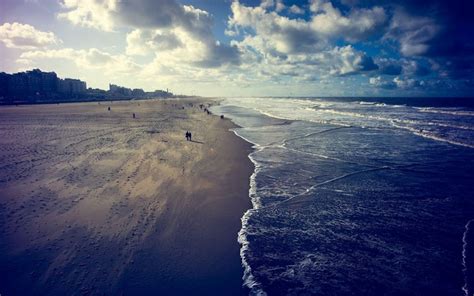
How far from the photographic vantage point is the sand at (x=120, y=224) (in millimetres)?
6418

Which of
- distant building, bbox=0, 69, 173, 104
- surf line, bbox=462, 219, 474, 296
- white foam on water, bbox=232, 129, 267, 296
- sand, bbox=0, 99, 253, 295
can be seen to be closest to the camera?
surf line, bbox=462, 219, 474, 296

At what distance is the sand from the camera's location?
642cm

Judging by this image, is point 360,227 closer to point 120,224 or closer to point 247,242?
point 247,242

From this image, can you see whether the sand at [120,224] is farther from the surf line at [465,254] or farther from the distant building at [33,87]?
the distant building at [33,87]

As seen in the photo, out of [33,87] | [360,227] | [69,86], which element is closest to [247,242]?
[360,227]

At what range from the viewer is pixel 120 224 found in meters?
9.04

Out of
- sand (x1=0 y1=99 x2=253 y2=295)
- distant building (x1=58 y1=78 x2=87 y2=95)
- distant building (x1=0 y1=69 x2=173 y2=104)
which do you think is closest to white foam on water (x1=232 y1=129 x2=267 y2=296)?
sand (x1=0 y1=99 x2=253 y2=295)

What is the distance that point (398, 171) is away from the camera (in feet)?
49.7

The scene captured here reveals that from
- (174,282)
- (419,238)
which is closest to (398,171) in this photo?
(419,238)

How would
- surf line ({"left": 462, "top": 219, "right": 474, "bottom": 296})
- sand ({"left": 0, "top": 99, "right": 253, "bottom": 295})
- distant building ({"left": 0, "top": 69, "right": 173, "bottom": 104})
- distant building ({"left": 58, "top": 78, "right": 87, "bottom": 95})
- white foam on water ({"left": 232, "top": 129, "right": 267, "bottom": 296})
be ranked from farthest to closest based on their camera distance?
distant building ({"left": 58, "top": 78, "right": 87, "bottom": 95}) → distant building ({"left": 0, "top": 69, "right": 173, "bottom": 104}) → sand ({"left": 0, "top": 99, "right": 253, "bottom": 295}) → white foam on water ({"left": 232, "top": 129, "right": 267, "bottom": 296}) → surf line ({"left": 462, "top": 219, "right": 474, "bottom": 296})

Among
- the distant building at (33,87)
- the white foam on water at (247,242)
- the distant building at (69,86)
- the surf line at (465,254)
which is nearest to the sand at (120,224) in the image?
the white foam on water at (247,242)

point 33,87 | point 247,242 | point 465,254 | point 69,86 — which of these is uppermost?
point 69,86

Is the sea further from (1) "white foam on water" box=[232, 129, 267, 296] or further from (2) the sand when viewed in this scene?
(2) the sand

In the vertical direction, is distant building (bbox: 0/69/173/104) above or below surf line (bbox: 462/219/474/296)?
above
